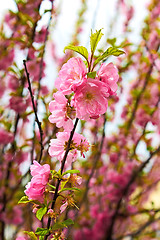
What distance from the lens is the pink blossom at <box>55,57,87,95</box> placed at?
1.92 ft

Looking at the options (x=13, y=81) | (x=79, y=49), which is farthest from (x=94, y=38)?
(x=13, y=81)

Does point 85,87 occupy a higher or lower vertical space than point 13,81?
lower

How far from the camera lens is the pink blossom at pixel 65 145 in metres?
0.64

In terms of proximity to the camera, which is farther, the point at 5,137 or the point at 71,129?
the point at 5,137

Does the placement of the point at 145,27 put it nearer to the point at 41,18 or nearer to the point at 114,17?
the point at 114,17

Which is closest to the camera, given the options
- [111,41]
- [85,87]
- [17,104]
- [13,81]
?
[85,87]

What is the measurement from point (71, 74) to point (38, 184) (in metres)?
0.27

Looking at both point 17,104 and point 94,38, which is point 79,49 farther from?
point 17,104

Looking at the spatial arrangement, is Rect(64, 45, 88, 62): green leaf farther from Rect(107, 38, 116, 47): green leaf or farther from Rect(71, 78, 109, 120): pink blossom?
Rect(107, 38, 116, 47): green leaf

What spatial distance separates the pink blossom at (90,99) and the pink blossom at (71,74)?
0.09 ft

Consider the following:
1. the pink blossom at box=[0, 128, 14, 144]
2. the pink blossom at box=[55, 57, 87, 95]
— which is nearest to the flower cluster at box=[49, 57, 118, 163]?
the pink blossom at box=[55, 57, 87, 95]

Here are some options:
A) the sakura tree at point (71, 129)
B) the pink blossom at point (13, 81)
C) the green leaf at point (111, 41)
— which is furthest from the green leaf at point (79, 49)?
the pink blossom at point (13, 81)

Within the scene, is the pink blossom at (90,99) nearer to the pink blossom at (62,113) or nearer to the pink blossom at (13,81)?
the pink blossom at (62,113)

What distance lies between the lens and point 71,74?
605 millimetres
